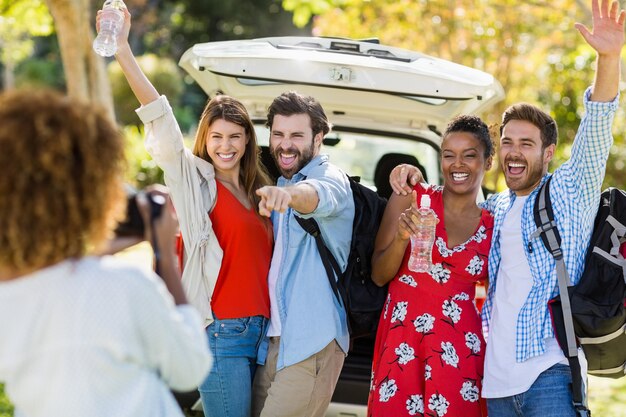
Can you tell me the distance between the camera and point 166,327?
2053 mm

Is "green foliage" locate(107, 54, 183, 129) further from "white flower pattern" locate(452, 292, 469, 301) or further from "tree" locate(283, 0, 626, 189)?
"white flower pattern" locate(452, 292, 469, 301)

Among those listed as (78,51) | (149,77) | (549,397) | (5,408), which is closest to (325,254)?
(549,397)

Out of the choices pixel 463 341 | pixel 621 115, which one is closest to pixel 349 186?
pixel 463 341

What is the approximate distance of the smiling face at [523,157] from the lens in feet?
11.2

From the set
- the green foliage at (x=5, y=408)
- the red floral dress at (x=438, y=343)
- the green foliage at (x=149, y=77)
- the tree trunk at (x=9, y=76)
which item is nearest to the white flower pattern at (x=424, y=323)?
the red floral dress at (x=438, y=343)

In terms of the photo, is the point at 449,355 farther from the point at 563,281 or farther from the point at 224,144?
the point at 224,144

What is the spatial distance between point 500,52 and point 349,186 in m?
9.93

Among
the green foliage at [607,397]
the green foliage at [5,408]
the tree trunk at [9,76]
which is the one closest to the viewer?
the green foliage at [5,408]

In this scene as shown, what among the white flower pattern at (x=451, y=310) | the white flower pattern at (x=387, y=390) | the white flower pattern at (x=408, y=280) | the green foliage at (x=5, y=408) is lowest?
the green foliage at (x=5, y=408)

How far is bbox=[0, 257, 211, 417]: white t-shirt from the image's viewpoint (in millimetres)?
1975

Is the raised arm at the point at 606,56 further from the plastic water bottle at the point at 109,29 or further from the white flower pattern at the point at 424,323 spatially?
the plastic water bottle at the point at 109,29

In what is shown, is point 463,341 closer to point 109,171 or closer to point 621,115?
point 109,171

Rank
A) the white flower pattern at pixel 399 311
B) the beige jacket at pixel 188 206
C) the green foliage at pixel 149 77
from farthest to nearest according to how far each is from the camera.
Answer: the green foliage at pixel 149 77 → the white flower pattern at pixel 399 311 → the beige jacket at pixel 188 206

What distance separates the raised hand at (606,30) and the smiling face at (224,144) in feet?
4.39
